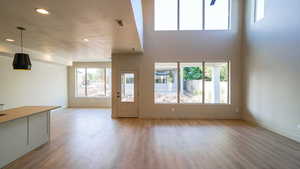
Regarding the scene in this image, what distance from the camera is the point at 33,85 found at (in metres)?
6.19

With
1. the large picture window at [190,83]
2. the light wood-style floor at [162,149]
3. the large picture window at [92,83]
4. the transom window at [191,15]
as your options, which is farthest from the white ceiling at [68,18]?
the large picture window at [92,83]

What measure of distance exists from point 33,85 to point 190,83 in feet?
22.1

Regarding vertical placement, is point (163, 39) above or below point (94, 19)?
above

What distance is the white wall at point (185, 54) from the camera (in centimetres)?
566

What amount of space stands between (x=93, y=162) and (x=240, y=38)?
6.39 metres

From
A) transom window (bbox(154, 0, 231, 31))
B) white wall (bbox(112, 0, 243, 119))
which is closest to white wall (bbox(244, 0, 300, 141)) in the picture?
white wall (bbox(112, 0, 243, 119))

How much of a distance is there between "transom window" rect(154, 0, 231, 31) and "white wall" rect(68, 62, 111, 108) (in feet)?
13.4

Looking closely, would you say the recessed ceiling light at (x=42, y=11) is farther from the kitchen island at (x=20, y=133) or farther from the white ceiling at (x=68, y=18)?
the kitchen island at (x=20, y=133)

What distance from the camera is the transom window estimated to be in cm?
577

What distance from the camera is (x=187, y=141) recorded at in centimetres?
354

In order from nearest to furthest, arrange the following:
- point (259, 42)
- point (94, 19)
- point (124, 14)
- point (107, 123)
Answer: point (124, 14) < point (94, 19) < point (259, 42) < point (107, 123)

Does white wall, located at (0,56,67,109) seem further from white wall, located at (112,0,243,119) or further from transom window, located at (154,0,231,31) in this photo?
transom window, located at (154,0,231,31)

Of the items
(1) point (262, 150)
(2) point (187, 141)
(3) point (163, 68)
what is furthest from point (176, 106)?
(1) point (262, 150)

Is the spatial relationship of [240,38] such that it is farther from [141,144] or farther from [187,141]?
[141,144]
